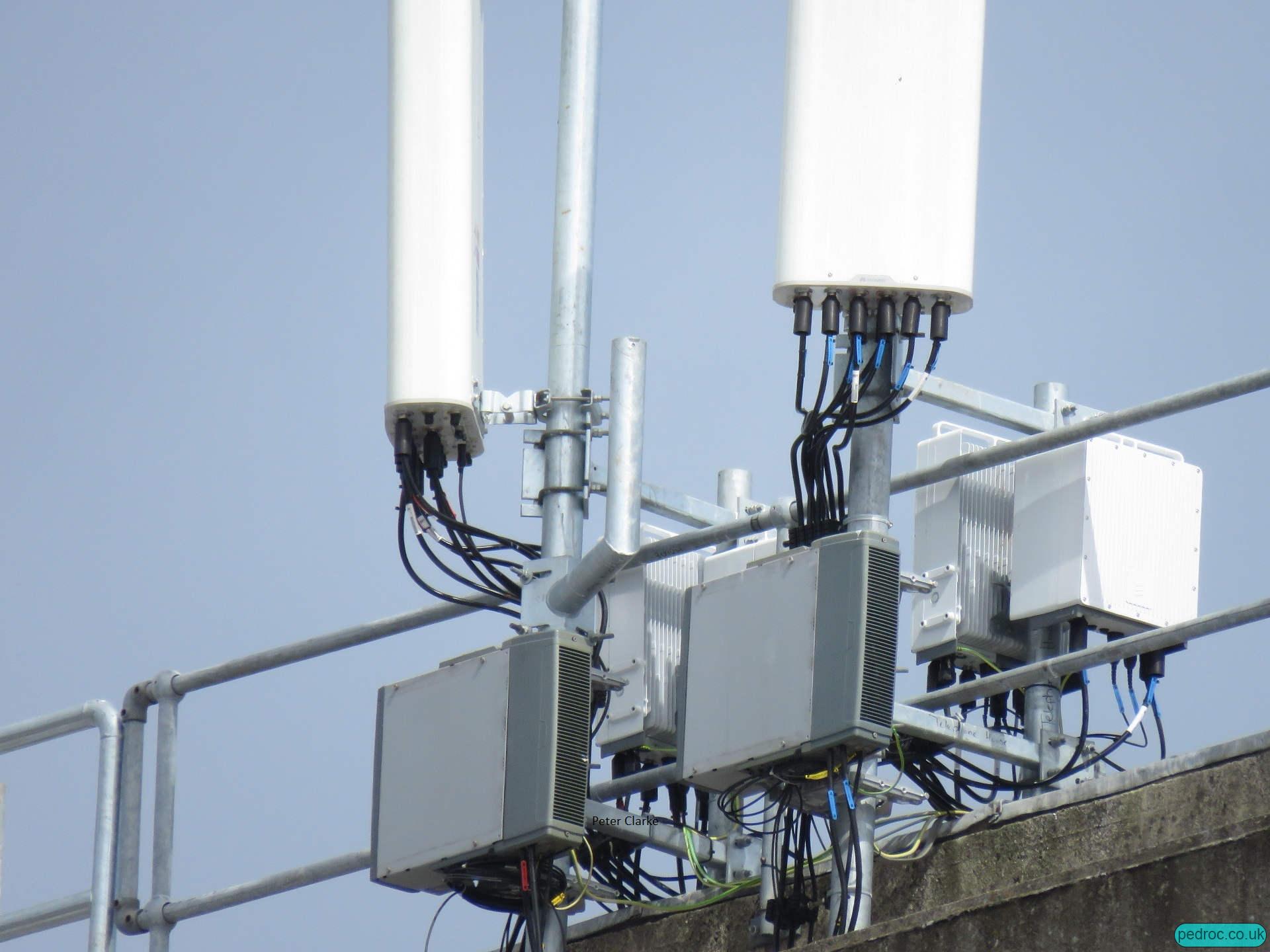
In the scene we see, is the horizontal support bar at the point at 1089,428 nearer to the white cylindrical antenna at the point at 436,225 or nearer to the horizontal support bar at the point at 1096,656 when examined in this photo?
the horizontal support bar at the point at 1096,656

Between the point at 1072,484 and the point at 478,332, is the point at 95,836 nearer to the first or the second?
the point at 478,332

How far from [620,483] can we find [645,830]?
106 centimetres

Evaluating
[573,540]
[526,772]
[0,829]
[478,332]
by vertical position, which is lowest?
[0,829]

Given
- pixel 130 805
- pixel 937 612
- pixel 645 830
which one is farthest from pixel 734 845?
pixel 130 805

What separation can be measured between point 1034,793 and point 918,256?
1872 millimetres

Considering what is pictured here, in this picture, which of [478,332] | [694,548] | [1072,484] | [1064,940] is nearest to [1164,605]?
[1072,484]

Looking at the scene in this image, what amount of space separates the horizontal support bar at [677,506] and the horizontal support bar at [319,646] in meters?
0.42

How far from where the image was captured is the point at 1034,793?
632 centimetres

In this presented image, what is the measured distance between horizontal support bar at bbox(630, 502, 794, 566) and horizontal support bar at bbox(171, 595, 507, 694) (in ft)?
1.60

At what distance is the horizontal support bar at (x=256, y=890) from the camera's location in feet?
19.8

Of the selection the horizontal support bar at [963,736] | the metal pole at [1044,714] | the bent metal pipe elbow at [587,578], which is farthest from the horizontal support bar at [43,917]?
the metal pole at [1044,714]

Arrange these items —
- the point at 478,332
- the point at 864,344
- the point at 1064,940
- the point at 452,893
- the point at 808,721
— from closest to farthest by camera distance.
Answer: the point at 1064,940 → the point at 808,721 → the point at 864,344 → the point at 452,893 → the point at 478,332

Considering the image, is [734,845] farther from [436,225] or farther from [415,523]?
[436,225]

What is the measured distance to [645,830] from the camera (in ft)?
19.5
